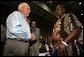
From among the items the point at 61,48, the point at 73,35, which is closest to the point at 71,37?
the point at 73,35

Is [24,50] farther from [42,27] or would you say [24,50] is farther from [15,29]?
[42,27]

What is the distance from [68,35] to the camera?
2.84 meters

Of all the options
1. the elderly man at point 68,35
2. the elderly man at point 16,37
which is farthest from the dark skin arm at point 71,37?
the elderly man at point 16,37

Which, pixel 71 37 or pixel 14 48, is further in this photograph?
pixel 14 48

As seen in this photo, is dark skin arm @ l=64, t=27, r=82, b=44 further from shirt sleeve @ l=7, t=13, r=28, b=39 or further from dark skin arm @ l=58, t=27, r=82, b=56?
shirt sleeve @ l=7, t=13, r=28, b=39

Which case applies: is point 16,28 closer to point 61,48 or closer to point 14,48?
point 14,48

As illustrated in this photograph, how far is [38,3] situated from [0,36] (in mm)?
3177

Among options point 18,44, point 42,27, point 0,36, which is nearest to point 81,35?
point 18,44

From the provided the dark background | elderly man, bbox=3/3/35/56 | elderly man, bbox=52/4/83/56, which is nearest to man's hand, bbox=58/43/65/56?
elderly man, bbox=52/4/83/56

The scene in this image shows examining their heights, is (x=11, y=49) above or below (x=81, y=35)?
below

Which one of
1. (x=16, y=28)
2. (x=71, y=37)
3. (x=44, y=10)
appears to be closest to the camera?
(x=71, y=37)

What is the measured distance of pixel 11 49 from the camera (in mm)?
2963

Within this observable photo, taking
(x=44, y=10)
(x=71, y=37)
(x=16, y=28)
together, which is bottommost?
(x=71, y=37)

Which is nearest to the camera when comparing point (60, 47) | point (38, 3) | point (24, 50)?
point (60, 47)
